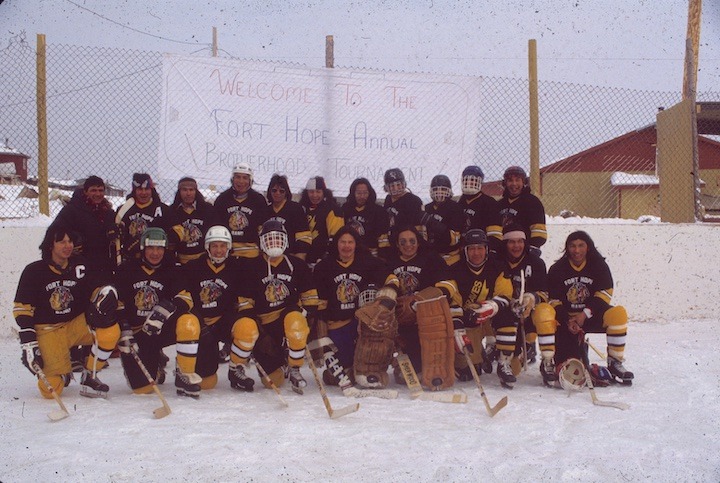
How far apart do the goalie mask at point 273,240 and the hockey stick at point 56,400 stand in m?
1.64

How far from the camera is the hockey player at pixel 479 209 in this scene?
511 centimetres

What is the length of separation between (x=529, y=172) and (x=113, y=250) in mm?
4187

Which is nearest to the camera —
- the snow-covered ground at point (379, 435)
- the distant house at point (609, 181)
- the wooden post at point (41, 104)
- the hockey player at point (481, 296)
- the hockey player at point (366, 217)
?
the snow-covered ground at point (379, 435)

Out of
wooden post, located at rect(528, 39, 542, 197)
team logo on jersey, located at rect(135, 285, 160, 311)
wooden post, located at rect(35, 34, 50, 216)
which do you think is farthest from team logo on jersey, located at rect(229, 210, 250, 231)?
wooden post, located at rect(528, 39, 542, 197)

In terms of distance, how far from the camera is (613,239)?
6.81 meters

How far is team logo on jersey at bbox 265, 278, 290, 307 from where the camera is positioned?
4633mm

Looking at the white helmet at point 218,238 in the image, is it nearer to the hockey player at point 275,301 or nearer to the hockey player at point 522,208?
the hockey player at point 275,301

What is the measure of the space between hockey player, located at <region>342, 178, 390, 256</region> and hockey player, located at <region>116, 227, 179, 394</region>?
60.7 inches

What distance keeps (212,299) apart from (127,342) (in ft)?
2.12

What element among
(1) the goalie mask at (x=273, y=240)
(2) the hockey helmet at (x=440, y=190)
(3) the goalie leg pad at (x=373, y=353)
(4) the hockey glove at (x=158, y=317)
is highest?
(2) the hockey helmet at (x=440, y=190)

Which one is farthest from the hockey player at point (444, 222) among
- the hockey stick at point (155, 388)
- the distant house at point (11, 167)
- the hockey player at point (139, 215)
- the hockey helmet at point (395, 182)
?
the distant house at point (11, 167)

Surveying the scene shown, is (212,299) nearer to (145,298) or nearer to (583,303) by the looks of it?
(145,298)

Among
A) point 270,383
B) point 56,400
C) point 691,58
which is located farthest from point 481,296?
point 691,58

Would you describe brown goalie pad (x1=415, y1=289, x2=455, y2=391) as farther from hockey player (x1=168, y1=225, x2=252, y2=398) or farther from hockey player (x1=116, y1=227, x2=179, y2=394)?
hockey player (x1=116, y1=227, x2=179, y2=394)
